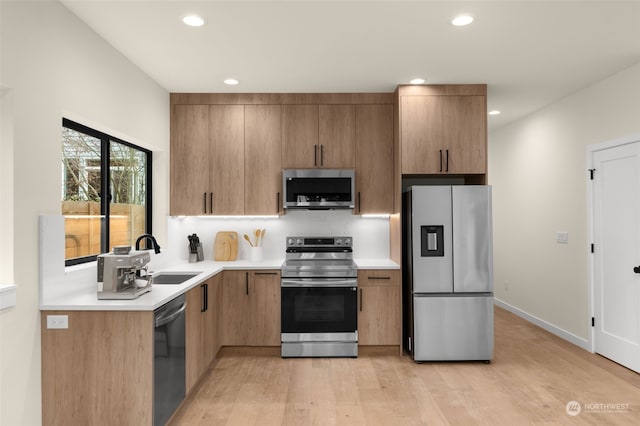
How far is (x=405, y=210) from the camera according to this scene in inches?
162

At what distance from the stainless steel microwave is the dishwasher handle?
1.63 meters

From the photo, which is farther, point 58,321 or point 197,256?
point 197,256

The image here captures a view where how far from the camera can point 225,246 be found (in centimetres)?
434

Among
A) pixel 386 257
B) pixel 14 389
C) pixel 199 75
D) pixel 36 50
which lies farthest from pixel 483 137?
pixel 14 389

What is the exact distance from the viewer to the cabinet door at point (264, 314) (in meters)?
3.93

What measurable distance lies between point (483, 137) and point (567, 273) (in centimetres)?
183

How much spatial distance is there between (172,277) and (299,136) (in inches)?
73.9

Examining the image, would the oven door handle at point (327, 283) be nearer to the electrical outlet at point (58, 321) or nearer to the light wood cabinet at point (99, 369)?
the light wood cabinet at point (99, 369)

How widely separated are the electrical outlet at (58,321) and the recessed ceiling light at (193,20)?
1.96 meters

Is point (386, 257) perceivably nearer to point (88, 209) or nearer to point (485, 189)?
point (485, 189)

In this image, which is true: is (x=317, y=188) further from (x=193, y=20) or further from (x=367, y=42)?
(x=193, y=20)

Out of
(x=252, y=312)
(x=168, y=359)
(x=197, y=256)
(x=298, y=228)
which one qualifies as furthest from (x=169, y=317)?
(x=298, y=228)

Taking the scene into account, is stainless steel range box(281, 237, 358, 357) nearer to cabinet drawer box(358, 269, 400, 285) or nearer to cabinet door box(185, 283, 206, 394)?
cabinet drawer box(358, 269, 400, 285)

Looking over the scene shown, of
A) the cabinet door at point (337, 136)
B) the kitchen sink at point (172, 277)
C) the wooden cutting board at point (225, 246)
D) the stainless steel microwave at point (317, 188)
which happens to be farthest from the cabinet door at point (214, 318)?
the cabinet door at point (337, 136)
